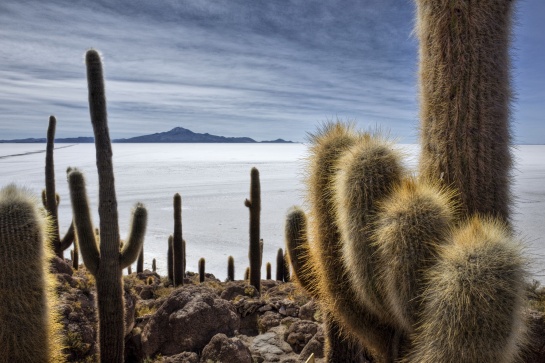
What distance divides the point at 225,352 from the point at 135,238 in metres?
2.33

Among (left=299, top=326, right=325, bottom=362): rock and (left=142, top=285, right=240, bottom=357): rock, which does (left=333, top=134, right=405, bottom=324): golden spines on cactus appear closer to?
(left=299, top=326, right=325, bottom=362): rock

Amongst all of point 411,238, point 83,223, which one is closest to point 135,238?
point 83,223

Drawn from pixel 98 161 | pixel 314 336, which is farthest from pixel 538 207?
pixel 98 161

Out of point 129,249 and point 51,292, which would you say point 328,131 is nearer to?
point 51,292

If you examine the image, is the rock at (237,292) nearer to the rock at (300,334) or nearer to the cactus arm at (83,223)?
the rock at (300,334)

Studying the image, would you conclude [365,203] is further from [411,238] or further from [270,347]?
[270,347]

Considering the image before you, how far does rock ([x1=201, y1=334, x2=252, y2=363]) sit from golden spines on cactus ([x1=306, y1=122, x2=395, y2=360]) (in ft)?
9.71

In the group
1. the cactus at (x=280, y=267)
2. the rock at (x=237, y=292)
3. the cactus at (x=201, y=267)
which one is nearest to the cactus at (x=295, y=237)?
the rock at (x=237, y=292)

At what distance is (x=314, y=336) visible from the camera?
23.2 ft

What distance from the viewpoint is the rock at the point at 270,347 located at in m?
7.16

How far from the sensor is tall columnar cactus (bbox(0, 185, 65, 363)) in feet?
15.7

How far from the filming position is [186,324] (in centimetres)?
718

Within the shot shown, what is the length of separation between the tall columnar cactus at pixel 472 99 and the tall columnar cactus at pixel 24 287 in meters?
4.36

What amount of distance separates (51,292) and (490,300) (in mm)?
4850
